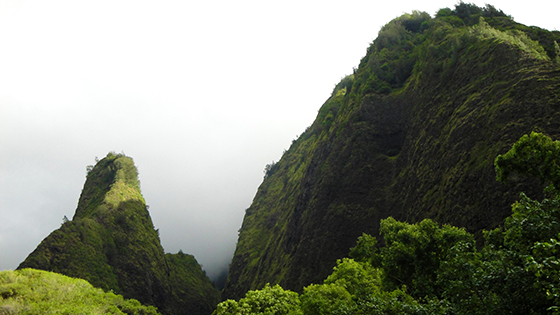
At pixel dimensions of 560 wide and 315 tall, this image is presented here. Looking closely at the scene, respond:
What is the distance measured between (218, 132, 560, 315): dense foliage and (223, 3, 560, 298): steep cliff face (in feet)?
25.0

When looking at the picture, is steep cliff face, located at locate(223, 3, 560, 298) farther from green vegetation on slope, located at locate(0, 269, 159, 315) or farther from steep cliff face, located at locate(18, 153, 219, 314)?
green vegetation on slope, located at locate(0, 269, 159, 315)

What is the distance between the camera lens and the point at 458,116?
117ft

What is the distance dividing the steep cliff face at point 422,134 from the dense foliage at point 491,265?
761cm

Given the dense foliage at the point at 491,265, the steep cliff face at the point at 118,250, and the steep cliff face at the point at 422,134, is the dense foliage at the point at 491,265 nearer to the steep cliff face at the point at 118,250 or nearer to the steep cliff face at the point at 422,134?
the steep cliff face at the point at 422,134

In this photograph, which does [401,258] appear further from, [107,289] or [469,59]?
[107,289]

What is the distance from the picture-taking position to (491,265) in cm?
1148

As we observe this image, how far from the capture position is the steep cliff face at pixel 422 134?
27969 millimetres

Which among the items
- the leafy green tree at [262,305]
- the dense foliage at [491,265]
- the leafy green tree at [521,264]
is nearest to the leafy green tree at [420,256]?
the dense foliage at [491,265]

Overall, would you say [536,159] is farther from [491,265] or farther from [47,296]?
[47,296]

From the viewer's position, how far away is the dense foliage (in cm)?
1052

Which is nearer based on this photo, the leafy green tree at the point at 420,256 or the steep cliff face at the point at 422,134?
the leafy green tree at the point at 420,256

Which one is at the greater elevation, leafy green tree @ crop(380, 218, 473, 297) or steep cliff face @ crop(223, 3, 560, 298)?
steep cliff face @ crop(223, 3, 560, 298)

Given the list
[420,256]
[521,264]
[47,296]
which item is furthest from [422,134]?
[47,296]

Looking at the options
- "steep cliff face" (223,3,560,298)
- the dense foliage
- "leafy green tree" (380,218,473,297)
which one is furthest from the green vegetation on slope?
"steep cliff face" (223,3,560,298)
